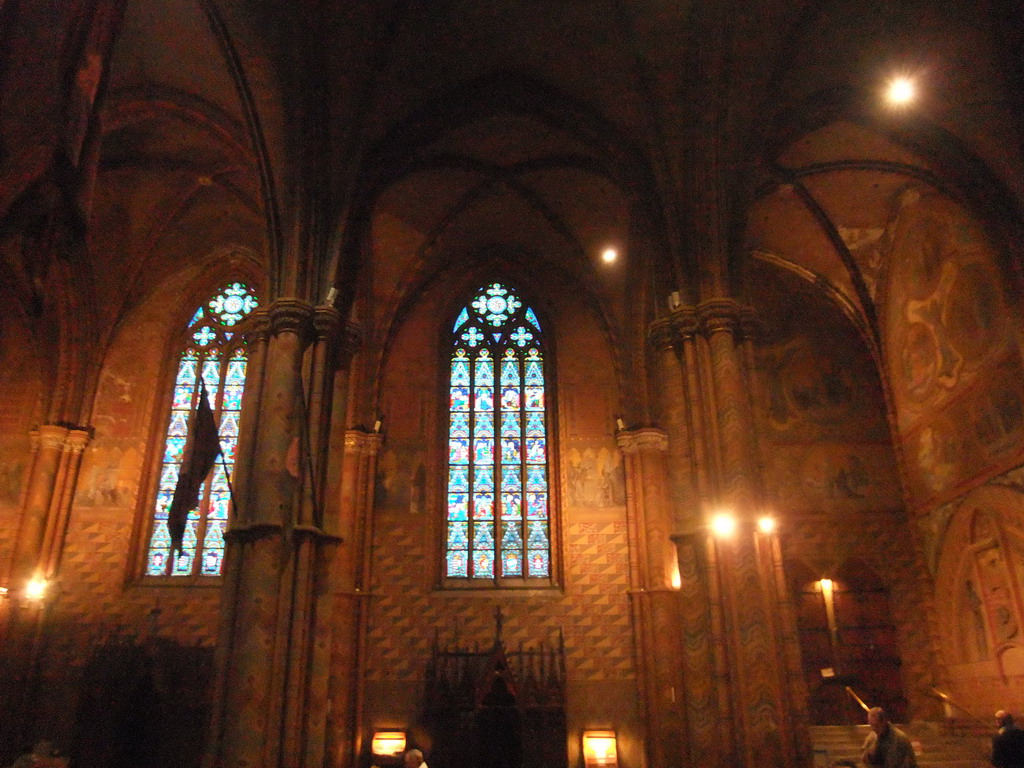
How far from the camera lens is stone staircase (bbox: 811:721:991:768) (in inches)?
530

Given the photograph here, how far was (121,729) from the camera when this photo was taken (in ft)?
50.4

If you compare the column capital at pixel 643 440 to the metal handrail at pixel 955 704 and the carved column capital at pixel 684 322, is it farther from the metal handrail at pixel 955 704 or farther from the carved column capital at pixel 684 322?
the metal handrail at pixel 955 704

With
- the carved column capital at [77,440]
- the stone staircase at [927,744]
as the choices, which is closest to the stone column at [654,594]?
the stone staircase at [927,744]

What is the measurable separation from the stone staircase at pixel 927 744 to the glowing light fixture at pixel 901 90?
409 inches

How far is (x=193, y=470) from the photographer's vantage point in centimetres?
1021

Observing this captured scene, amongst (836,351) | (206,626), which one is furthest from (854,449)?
(206,626)

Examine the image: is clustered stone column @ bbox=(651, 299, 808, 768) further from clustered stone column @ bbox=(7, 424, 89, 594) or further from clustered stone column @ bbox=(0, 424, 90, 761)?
clustered stone column @ bbox=(7, 424, 89, 594)

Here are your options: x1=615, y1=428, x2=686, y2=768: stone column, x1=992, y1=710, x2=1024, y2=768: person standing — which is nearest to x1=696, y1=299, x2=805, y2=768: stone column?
x1=992, y1=710, x2=1024, y2=768: person standing

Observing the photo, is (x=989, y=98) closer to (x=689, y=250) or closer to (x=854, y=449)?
(x=689, y=250)

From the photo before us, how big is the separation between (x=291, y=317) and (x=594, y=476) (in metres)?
8.37

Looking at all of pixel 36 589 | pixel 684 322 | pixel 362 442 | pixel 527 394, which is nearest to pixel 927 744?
pixel 684 322

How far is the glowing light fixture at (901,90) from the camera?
13180 millimetres

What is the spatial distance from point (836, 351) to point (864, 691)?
24.1 feet

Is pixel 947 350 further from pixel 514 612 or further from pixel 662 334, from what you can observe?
pixel 514 612
